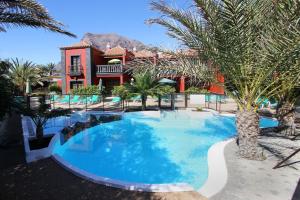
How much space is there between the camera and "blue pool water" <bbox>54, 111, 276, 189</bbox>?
756 centimetres

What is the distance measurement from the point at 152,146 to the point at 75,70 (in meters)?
A: 21.8

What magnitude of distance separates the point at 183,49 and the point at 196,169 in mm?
3786

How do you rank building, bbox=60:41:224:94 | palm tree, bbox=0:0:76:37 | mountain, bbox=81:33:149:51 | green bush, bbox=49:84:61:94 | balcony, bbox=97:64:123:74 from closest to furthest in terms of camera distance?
palm tree, bbox=0:0:76:37
balcony, bbox=97:64:123:74
building, bbox=60:41:224:94
green bush, bbox=49:84:61:94
mountain, bbox=81:33:149:51

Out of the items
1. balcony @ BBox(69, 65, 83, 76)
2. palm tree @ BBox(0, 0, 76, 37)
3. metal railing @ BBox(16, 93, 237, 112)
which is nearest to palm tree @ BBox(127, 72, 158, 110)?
metal railing @ BBox(16, 93, 237, 112)

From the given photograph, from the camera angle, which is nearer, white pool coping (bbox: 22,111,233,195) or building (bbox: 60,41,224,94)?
white pool coping (bbox: 22,111,233,195)

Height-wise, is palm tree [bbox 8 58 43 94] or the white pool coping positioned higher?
palm tree [bbox 8 58 43 94]

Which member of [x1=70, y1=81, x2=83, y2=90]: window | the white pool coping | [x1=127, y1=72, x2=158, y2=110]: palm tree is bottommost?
the white pool coping

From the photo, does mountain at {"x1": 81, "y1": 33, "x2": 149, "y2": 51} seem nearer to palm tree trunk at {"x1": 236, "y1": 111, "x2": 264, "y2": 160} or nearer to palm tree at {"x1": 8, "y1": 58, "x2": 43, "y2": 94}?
palm tree at {"x1": 8, "y1": 58, "x2": 43, "y2": 94}

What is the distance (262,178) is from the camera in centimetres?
531

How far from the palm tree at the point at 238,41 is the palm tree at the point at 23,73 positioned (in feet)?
91.8

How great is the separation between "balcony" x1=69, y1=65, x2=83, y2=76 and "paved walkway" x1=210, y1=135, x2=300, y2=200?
2486cm

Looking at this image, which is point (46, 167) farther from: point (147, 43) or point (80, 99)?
point (80, 99)

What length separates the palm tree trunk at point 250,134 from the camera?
6.65 metres

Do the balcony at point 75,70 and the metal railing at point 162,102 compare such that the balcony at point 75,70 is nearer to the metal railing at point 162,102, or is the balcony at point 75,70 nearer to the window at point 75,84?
the window at point 75,84
